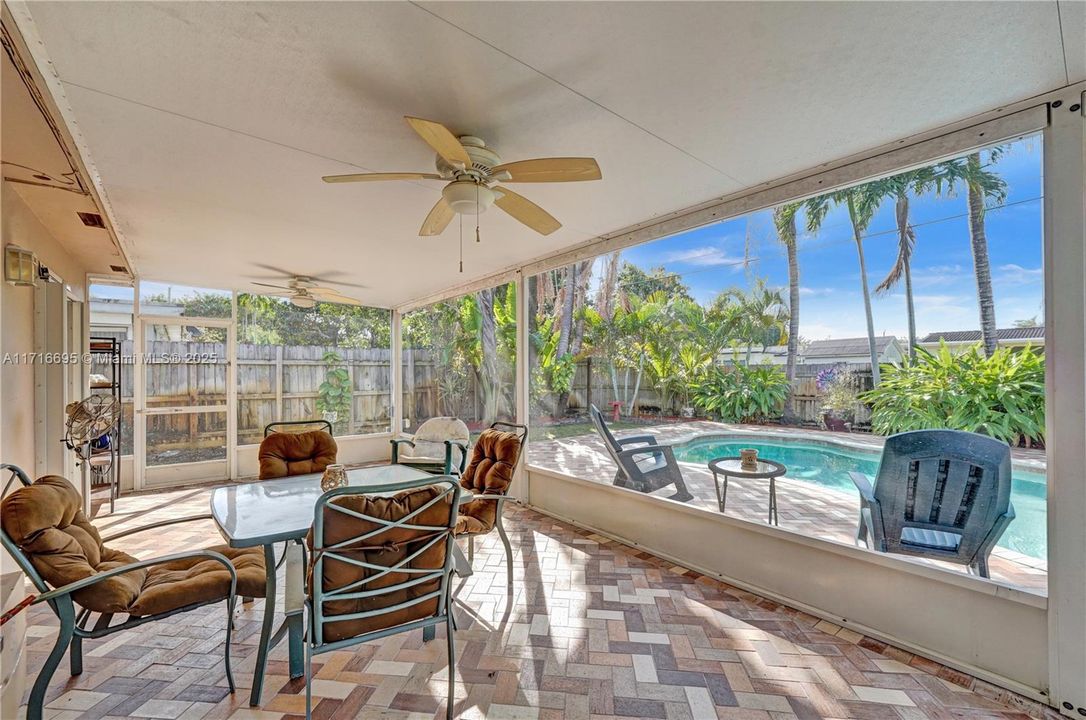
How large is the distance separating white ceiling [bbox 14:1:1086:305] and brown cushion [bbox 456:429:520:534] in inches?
62.6

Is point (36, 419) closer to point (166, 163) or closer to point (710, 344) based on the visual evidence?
point (166, 163)

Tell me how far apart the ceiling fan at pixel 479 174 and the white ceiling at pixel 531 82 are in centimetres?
17

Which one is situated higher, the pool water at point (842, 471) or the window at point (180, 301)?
the window at point (180, 301)

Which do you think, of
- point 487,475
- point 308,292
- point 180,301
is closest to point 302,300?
point 308,292

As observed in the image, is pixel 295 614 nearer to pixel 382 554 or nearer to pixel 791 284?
pixel 382 554

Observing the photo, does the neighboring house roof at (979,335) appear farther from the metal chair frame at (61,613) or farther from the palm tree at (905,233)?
the metal chair frame at (61,613)

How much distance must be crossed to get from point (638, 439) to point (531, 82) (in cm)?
266

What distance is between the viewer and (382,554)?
1.61m

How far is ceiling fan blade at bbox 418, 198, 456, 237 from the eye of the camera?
229cm

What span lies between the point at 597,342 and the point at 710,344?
3.62 ft

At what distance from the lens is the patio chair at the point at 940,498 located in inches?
79.7

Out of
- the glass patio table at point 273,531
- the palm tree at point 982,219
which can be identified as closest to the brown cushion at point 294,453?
the glass patio table at point 273,531

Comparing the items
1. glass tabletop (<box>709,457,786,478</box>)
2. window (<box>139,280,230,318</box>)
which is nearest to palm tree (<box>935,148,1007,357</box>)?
glass tabletop (<box>709,457,786,478</box>)

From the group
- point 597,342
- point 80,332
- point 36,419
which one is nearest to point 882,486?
point 597,342
